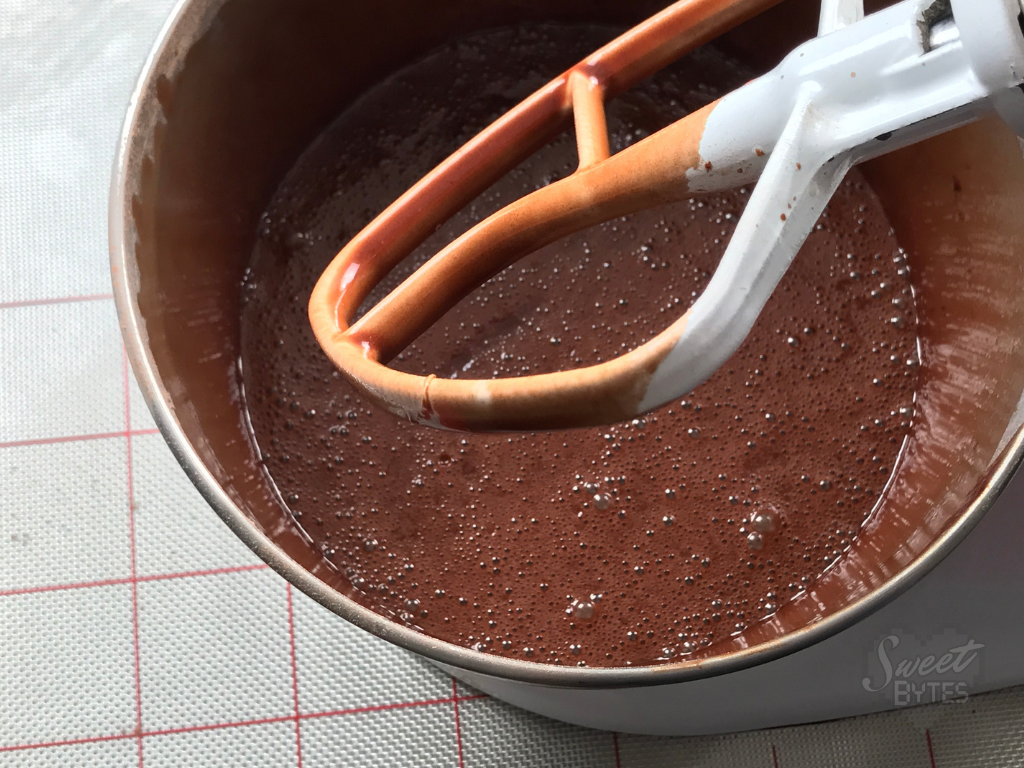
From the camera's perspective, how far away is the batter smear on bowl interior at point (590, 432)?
0.59 meters

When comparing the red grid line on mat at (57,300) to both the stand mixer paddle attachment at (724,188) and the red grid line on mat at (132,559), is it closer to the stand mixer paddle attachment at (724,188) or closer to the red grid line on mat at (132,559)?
the red grid line on mat at (132,559)

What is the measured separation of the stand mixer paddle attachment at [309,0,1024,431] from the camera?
294 mm

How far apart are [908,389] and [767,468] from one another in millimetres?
134

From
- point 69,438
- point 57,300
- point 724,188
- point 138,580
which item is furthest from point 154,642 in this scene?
point 724,188

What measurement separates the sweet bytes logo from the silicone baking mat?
3cm

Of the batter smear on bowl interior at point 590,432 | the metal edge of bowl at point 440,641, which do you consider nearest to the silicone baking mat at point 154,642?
the batter smear on bowl interior at point 590,432

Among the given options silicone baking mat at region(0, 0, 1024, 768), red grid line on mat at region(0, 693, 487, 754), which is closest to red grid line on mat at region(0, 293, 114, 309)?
silicone baking mat at region(0, 0, 1024, 768)

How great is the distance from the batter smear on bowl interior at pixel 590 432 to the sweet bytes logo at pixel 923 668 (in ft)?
0.25

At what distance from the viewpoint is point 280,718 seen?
25.6 inches

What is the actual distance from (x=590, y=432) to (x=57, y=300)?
0.49 meters

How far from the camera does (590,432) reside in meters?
0.62

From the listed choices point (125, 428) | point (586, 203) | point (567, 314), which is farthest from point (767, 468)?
point (125, 428)

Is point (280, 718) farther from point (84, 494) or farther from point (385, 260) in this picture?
point (385, 260)

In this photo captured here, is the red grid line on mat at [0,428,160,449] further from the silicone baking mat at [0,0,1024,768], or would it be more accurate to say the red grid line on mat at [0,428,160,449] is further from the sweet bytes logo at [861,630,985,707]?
the sweet bytes logo at [861,630,985,707]
